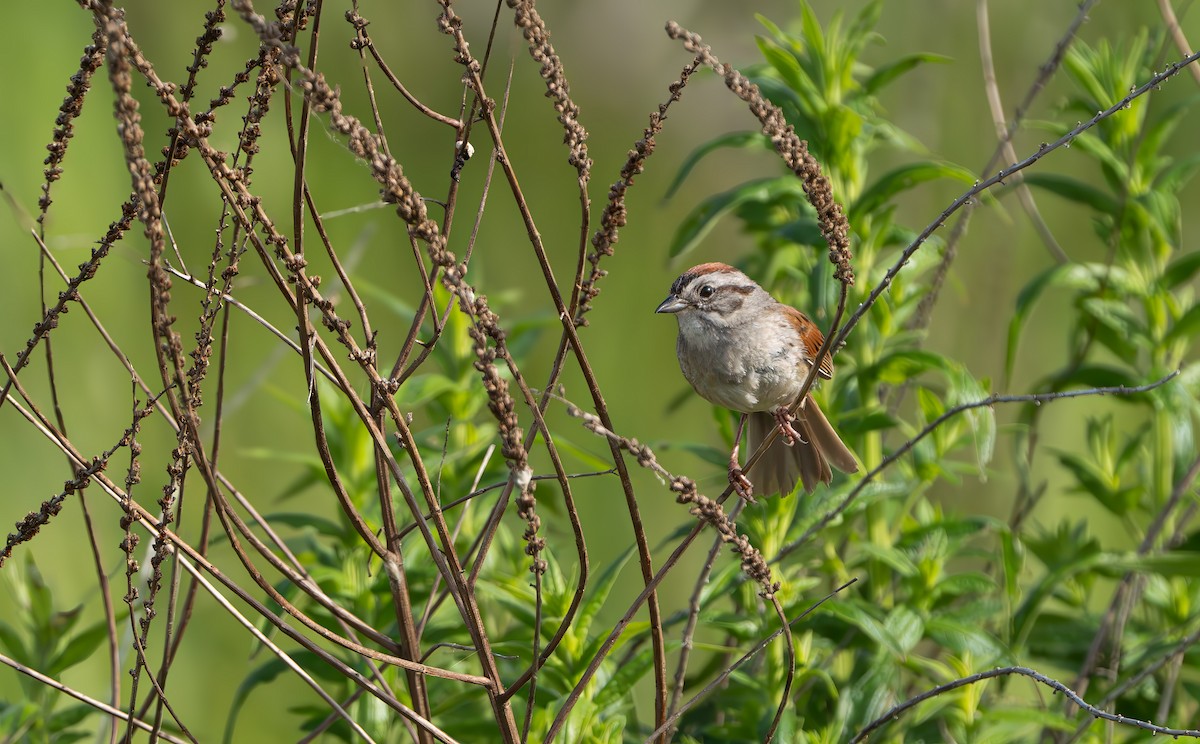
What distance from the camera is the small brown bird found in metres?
2.00

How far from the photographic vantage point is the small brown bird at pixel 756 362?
Result: 200 cm

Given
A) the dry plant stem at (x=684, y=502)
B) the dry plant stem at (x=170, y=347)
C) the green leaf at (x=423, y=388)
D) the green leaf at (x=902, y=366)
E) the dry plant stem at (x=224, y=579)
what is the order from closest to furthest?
the dry plant stem at (x=170, y=347), the dry plant stem at (x=684, y=502), the dry plant stem at (x=224, y=579), the green leaf at (x=902, y=366), the green leaf at (x=423, y=388)

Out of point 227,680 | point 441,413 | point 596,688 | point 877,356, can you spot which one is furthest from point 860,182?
point 227,680

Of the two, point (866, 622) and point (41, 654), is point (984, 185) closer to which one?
point (866, 622)

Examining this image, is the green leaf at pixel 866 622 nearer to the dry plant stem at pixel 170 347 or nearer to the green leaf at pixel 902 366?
the green leaf at pixel 902 366

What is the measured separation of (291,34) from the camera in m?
1.22

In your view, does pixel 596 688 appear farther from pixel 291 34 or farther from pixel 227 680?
pixel 227 680

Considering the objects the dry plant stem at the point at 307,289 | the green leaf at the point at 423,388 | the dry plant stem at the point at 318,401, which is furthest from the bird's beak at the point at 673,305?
the dry plant stem at the point at 307,289

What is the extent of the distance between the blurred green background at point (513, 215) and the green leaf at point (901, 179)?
49 centimetres

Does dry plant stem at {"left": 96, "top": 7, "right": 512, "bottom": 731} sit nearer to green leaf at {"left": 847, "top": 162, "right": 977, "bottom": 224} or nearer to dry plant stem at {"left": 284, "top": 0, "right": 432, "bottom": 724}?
dry plant stem at {"left": 284, "top": 0, "right": 432, "bottom": 724}

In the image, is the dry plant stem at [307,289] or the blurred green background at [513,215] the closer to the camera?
the dry plant stem at [307,289]

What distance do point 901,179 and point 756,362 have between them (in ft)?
1.25

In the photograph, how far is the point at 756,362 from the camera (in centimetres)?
202

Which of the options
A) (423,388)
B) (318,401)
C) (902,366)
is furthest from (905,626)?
(318,401)
